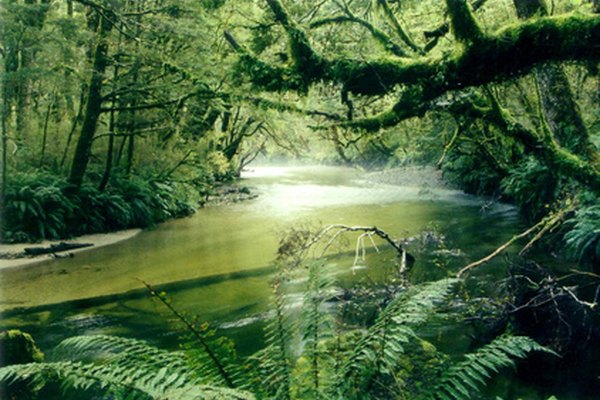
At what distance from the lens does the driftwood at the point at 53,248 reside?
37.5 ft

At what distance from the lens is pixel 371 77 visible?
167 inches

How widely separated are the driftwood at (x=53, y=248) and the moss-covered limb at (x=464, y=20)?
36.6 ft

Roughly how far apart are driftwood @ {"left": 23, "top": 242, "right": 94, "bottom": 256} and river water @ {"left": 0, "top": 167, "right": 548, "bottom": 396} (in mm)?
619

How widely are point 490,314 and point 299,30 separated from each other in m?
4.58

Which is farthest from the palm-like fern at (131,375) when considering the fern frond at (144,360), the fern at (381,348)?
the fern at (381,348)

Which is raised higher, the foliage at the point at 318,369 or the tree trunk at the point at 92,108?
the tree trunk at the point at 92,108

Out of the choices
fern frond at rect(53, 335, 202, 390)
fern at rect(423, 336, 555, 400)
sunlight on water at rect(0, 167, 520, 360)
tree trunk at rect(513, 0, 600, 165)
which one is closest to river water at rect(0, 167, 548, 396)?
sunlight on water at rect(0, 167, 520, 360)

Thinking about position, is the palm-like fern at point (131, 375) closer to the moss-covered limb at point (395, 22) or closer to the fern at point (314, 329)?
the fern at point (314, 329)

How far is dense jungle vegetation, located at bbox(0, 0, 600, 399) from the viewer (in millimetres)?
2607

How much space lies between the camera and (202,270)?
1037cm

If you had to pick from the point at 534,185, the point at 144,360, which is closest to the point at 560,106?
the point at 144,360

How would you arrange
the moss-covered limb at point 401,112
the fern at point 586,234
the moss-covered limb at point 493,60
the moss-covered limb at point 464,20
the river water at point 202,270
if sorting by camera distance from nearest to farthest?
the moss-covered limb at point 493,60, the moss-covered limb at point 464,20, the moss-covered limb at point 401,112, the river water at point 202,270, the fern at point 586,234

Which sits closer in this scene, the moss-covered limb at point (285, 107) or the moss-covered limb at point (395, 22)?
the moss-covered limb at point (285, 107)

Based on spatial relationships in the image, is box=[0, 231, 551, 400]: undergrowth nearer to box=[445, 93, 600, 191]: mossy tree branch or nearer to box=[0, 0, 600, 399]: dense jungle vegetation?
box=[0, 0, 600, 399]: dense jungle vegetation
